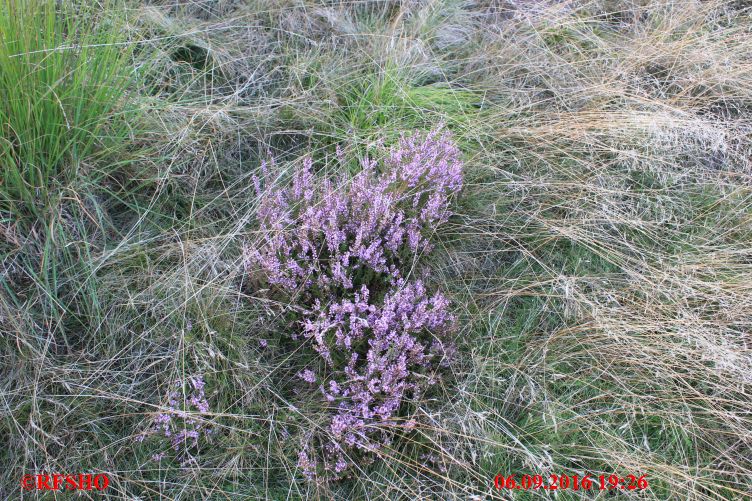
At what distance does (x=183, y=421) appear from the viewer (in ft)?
6.75

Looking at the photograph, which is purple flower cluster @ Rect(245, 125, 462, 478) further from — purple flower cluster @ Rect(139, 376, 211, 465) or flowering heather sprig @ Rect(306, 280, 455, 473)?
purple flower cluster @ Rect(139, 376, 211, 465)

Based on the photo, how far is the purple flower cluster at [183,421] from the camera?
199 centimetres

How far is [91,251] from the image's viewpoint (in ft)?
7.73

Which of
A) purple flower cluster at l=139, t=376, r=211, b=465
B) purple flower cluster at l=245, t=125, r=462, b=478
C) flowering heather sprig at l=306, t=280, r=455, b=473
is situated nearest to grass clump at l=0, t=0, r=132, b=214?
purple flower cluster at l=245, t=125, r=462, b=478

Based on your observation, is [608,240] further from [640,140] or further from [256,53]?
[256,53]

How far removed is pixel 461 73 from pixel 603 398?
1.89 meters

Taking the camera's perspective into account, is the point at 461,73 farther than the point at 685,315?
Yes

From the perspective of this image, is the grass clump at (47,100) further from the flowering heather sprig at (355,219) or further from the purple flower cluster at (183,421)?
the purple flower cluster at (183,421)

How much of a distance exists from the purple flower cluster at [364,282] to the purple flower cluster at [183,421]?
1.12 feet

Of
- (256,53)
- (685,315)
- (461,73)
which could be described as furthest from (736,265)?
(256,53)
